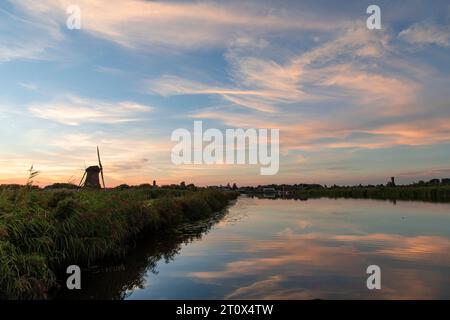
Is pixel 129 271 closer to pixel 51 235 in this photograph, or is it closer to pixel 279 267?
pixel 51 235

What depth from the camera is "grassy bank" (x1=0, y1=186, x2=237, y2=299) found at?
7.89 meters

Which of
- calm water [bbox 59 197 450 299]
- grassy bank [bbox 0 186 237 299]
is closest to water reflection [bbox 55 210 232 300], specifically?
calm water [bbox 59 197 450 299]

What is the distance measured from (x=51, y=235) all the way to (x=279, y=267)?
676cm

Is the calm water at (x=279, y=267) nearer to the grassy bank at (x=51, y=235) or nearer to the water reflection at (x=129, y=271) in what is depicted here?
the water reflection at (x=129, y=271)

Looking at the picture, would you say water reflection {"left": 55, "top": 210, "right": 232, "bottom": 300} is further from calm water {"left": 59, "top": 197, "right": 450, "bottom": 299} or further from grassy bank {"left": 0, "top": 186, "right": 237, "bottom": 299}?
grassy bank {"left": 0, "top": 186, "right": 237, "bottom": 299}

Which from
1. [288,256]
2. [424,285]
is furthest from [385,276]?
[288,256]

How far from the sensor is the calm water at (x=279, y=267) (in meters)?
9.60

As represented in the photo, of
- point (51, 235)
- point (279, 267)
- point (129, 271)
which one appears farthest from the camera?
point (279, 267)

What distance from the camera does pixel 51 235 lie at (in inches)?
406

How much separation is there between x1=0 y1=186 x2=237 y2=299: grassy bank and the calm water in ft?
2.66

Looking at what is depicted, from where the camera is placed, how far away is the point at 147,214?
18562 mm

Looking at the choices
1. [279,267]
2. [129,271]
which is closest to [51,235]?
[129,271]
